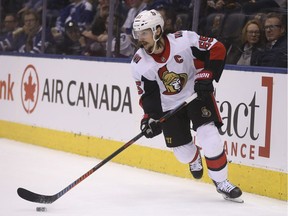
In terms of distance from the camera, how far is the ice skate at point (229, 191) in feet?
15.3

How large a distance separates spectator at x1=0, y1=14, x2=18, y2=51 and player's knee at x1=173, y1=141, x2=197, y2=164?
3.54 meters

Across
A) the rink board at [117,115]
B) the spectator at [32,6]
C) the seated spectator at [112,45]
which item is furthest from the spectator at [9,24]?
the seated spectator at [112,45]

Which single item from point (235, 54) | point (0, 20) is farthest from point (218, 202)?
point (0, 20)

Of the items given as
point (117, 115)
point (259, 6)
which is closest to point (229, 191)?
point (259, 6)

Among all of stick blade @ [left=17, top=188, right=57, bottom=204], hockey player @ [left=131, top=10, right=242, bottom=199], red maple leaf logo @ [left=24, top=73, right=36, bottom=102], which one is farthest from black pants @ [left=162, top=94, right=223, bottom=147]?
red maple leaf logo @ [left=24, top=73, right=36, bottom=102]

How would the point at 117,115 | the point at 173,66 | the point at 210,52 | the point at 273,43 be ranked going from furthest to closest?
the point at 117,115, the point at 273,43, the point at 173,66, the point at 210,52

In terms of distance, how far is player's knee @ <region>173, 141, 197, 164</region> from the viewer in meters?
4.97

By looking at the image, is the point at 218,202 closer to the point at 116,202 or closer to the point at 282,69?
the point at 116,202

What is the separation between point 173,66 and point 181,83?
0.13 m

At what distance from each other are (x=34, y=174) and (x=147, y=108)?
1.27 meters

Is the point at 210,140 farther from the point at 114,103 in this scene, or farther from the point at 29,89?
the point at 29,89

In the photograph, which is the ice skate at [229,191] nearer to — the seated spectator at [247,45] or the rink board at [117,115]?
the rink board at [117,115]

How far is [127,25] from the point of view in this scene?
21.6 feet

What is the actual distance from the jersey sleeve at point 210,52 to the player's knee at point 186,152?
55cm
